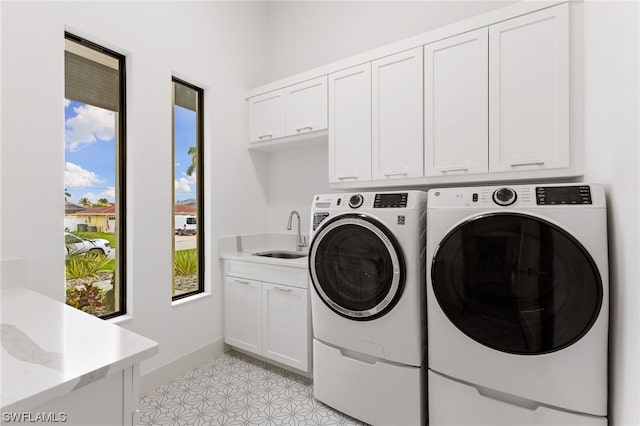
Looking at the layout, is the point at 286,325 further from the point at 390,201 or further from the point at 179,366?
the point at 390,201

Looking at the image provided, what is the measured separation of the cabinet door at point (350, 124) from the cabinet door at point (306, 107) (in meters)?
0.07

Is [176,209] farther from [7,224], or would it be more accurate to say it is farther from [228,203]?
[7,224]

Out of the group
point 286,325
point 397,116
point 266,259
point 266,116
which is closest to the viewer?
point 397,116

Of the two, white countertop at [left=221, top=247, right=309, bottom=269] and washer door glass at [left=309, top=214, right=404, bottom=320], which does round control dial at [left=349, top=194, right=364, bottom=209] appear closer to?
washer door glass at [left=309, top=214, right=404, bottom=320]

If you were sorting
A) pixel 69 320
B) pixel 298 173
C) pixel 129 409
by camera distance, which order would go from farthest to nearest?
pixel 298 173
pixel 69 320
pixel 129 409

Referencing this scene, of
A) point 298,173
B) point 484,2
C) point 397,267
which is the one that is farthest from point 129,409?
point 484,2

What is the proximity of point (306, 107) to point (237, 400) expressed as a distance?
2121mm

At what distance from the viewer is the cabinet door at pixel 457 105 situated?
176 centimetres

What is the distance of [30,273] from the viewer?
151 cm

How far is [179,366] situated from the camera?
7.33 ft

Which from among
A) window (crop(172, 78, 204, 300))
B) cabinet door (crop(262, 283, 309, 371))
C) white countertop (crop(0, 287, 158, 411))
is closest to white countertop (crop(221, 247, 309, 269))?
cabinet door (crop(262, 283, 309, 371))

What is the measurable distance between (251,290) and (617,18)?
7.95ft

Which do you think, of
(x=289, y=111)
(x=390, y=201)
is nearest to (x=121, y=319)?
(x=390, y=201)

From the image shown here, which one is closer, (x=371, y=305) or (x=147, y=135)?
(x=371, y=305)
